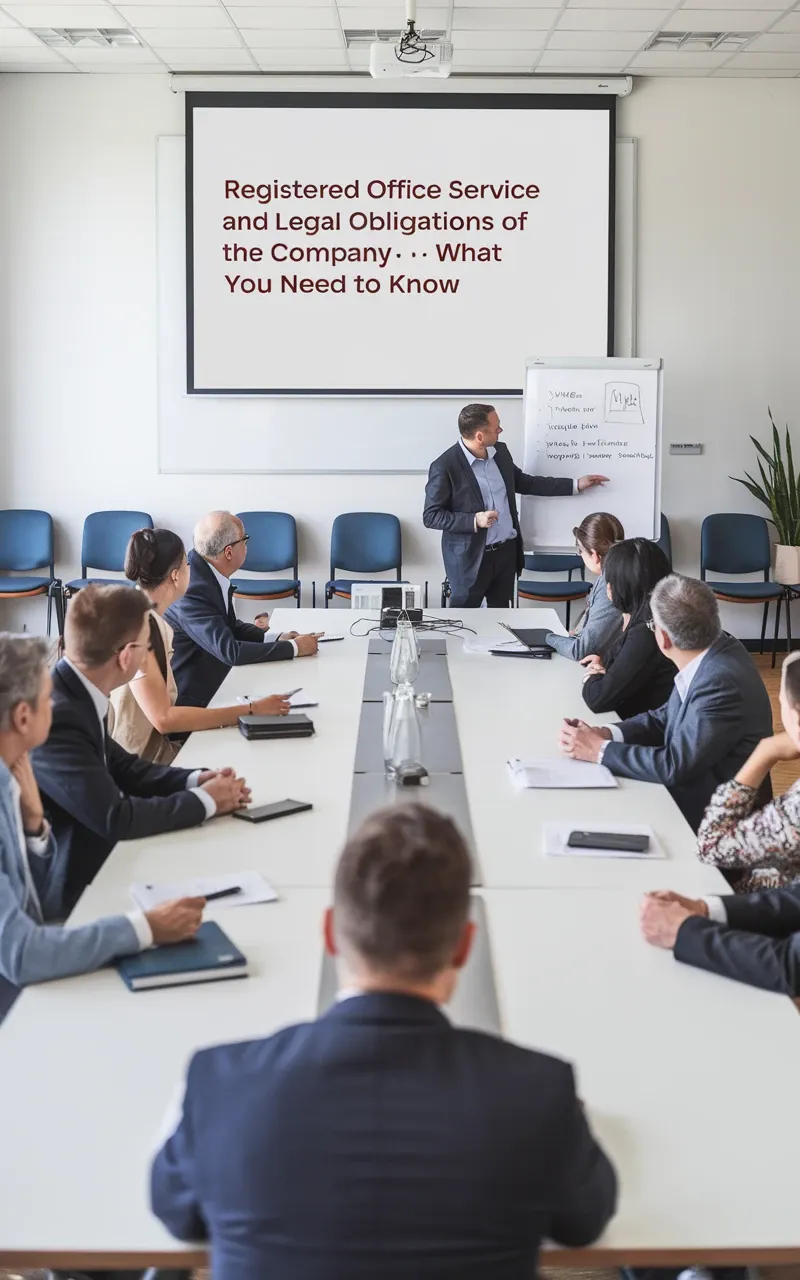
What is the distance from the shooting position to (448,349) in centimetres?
726

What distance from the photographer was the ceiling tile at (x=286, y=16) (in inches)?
232

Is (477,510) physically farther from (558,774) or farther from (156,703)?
(558,774)

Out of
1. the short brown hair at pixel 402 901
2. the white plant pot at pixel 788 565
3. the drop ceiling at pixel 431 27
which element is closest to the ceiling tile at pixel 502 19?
the drop ceiling at pixel 431 27

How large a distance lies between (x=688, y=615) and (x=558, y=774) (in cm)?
49

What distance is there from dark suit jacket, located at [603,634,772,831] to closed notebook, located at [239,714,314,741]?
81 centimetres

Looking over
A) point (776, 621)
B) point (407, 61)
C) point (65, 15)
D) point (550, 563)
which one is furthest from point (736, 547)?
point (65, 15)

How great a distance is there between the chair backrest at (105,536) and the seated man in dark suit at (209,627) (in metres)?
3.07

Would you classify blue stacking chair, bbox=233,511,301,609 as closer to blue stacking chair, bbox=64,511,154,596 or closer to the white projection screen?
blue stacking chair, bbox=64,511,154,596

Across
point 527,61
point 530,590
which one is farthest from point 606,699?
point 527,61

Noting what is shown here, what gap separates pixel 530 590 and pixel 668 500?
108 cm

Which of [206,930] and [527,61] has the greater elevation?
[527,61]

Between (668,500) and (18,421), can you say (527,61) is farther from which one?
(18,421)

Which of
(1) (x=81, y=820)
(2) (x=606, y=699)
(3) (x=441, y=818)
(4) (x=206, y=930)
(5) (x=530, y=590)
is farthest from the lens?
(5) (x=530, y=590)

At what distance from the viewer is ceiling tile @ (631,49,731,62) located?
21.7ft
